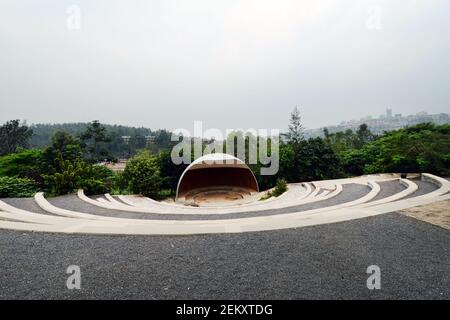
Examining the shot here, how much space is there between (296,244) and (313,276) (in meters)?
1.01

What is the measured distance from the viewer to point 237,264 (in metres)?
3.52

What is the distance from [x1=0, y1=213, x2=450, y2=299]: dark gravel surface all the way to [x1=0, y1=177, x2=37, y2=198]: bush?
8317 millimetres

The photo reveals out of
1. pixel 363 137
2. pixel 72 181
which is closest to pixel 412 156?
pixel 72 181

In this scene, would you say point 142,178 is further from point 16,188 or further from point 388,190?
point 388,190

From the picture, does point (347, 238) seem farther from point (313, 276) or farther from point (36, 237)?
point (36, 237)

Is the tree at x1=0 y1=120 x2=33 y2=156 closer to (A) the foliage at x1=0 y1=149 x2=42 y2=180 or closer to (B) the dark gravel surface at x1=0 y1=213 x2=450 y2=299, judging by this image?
(A) the foliage at x1=0 y1=149 x2=42 y2=180

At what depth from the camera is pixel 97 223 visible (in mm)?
5570

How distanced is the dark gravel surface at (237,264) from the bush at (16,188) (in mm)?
8317

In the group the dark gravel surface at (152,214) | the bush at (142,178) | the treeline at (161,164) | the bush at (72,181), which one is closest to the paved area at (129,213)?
the dark gravel surface at (152,214)

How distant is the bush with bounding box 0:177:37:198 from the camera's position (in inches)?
447

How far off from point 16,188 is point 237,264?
1345cm
